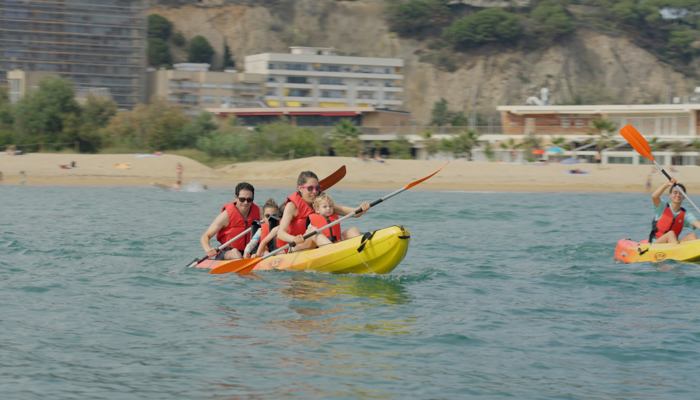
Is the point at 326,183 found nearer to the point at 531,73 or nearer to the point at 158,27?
the point at 531,73

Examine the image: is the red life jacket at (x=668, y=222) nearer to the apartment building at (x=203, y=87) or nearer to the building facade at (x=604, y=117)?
the building facade at (x=604, y=117)

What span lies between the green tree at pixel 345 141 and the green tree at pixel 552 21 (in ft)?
187

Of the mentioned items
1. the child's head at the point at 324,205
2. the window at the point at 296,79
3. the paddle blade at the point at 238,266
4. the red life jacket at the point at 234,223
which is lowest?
the paddle blade at the point at 238,266

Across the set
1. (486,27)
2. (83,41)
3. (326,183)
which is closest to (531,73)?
(486,27)

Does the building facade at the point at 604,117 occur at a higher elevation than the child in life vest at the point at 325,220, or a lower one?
higher

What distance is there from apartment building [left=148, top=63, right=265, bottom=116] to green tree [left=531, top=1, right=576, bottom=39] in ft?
135

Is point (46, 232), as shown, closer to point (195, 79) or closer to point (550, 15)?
point (195, 79)

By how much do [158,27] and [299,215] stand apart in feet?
338

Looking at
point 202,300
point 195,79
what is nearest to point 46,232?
point 202,300

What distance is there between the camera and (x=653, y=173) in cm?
4331

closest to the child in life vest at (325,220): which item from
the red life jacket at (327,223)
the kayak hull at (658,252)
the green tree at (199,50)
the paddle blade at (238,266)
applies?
the red life jacket at (327,223)

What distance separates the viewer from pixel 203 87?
3472 inches

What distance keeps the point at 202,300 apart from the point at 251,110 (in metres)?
67.7

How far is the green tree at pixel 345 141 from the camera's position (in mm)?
54031
